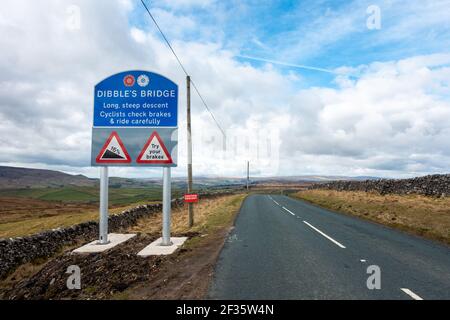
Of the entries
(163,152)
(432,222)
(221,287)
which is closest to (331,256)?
(221,287)

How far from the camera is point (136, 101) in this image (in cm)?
1101

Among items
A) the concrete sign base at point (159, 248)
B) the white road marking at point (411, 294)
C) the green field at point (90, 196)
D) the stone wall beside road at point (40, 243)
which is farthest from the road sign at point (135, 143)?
the green field at point (90, 196)

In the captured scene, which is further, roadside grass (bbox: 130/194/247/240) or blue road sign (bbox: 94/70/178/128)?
roadside grass (bbox: 130/194/247/240)

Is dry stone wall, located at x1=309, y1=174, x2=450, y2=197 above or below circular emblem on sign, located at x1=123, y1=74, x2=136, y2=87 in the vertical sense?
below

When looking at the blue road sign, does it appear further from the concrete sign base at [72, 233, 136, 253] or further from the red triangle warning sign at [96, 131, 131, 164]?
the concrete sign base at [72, 233, 136, 253]

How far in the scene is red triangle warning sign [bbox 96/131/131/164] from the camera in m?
11.1

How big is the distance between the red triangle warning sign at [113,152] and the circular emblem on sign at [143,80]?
191 centimetres

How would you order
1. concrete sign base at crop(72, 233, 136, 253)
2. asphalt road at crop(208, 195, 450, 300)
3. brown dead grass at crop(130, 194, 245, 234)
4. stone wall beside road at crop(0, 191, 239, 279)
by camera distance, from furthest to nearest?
brown dead grass at crop(130, 194, 245, 234), stone wall beside road at crop(0, 191, 239, 279), concrete sign base at crop(72, 233, 136, 253), asphalt road at crop(208, 195, 450, 300)

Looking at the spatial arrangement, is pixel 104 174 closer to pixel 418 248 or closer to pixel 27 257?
pixel 27 257

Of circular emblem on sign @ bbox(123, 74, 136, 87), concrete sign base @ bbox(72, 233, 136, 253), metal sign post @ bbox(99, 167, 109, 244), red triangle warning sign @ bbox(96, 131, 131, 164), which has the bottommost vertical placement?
concrete sign base @ bbox(72, 233, 136, 253)

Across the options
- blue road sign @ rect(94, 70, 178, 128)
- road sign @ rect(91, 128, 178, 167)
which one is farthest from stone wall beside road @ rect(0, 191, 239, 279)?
blue road sign @ rect(94, 70, 178, 128)

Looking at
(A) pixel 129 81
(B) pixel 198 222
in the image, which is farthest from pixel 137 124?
(B) pixel 198 222

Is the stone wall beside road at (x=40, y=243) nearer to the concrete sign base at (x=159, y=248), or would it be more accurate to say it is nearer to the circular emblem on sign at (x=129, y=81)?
the concrete sign base at (x=159, y=248)

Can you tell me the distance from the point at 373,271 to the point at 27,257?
11840 millimetres
